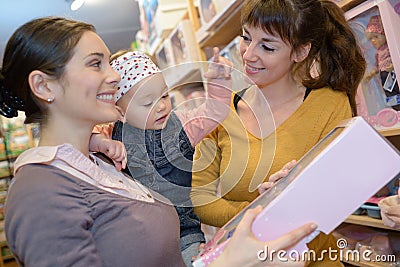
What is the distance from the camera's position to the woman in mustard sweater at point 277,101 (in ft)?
3.20

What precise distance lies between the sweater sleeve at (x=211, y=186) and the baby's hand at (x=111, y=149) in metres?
0.17

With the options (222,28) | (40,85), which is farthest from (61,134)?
(222,28)

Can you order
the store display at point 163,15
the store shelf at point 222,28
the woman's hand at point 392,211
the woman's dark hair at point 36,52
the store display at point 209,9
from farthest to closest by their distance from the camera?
the store display at point 163,15 < the store display at point 209,9 < the store shelf at point 222,28 < the woman's hand at point 392,211 < the woman's dark hair at point 36,52

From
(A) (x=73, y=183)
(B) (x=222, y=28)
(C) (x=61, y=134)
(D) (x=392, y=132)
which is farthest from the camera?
(B) (x=222, y=28)

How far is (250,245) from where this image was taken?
0.64 meters

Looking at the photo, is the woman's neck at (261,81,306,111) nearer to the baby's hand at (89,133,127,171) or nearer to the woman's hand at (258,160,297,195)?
the woman's hand at (258,160,297,195)

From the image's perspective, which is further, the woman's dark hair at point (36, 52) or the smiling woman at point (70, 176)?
the woman's dark hair at point (36, 52)

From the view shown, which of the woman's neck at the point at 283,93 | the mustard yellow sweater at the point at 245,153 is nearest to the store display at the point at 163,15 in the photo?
the woman's neck at the point at 283,93

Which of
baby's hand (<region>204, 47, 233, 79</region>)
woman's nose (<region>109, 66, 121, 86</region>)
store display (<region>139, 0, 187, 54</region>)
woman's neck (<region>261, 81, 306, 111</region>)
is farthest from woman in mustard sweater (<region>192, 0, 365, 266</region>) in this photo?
store display (<region>139, 0, 187, 54</region>)

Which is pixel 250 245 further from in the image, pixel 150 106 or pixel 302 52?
pixel 302 52

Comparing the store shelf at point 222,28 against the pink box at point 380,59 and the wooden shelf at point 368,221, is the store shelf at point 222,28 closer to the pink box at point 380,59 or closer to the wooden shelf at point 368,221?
the pink box at point 380,59

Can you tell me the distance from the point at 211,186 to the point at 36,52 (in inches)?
18.3

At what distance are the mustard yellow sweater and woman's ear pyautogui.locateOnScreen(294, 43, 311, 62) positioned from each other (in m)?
0.09

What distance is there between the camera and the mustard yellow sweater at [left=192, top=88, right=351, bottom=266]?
0.97 meters
